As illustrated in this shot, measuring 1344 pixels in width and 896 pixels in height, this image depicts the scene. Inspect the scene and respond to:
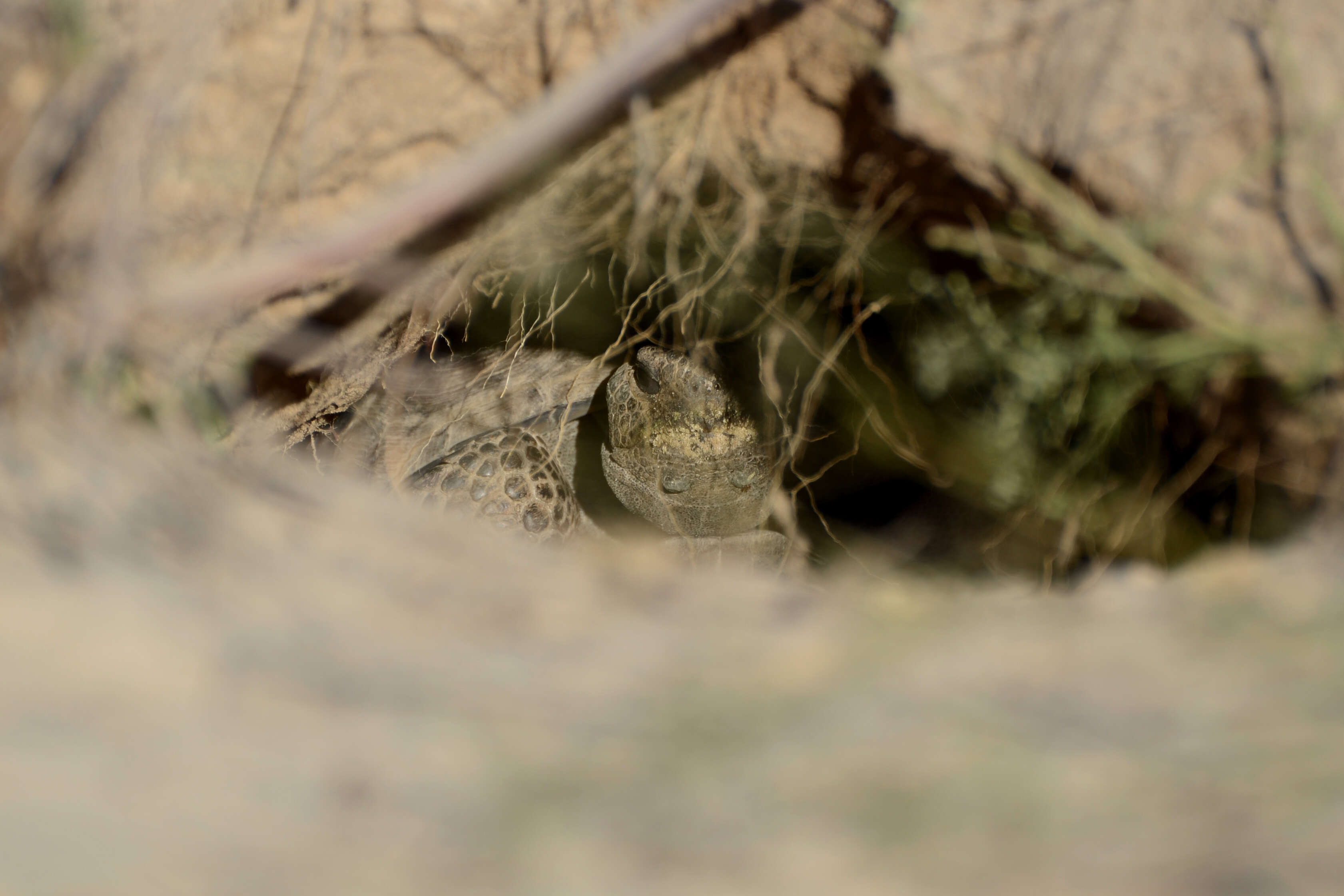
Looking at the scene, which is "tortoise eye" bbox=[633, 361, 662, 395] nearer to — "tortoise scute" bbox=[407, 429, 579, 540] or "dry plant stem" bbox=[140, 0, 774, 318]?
→ "tortoise scute" bbox=[407, 429, 579, 540]

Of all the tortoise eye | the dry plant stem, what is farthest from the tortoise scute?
the dry plant stem

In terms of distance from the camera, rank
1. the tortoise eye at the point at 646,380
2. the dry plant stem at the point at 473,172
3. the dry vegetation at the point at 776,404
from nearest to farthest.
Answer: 1. the dry vegetation at the point at 776,404
2. the dry plant stem at the point at 473,172
3. the tortoise eye at the point at 646,380

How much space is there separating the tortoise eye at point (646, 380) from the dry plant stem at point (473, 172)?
876 millimetres

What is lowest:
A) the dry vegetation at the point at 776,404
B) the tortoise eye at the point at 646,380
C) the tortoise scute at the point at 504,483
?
the tortoise scute at the point at 504,483

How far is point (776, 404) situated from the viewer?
1.87m

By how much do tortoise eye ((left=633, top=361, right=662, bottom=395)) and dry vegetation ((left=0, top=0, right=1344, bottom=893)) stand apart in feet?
1.33

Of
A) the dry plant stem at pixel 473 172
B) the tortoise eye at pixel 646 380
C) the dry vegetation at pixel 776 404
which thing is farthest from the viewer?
the tortoise eye at pixel 646 380

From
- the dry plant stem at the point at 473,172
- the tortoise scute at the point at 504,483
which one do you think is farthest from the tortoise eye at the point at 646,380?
the dry plant stem at the point at 473,172

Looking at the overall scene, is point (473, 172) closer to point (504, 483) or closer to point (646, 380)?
point (646, 380)

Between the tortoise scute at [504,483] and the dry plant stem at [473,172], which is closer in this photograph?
the dry plant stem at [473,172]

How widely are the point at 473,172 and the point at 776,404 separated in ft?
2.96

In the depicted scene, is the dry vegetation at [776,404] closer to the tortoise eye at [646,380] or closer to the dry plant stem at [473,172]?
the dry plant stem at [473,172]

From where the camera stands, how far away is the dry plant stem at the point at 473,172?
1270 millimetres

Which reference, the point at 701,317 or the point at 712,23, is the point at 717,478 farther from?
the point at 712,23
